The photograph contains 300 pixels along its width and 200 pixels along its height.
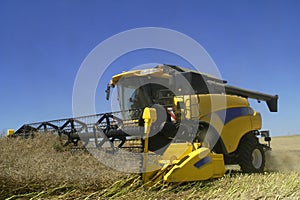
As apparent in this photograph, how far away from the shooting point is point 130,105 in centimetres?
739

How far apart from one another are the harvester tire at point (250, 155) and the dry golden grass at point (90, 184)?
1.19 m

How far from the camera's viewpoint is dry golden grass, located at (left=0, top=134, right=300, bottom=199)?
4273 mm

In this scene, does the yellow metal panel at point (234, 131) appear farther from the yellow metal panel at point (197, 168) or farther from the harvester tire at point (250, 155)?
the yellow metal panel at point (197, 168)

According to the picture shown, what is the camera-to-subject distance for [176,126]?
5992 millimetres

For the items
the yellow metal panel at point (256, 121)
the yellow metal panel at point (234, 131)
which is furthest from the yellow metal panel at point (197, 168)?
the yellow metal panel at point (256, 121)

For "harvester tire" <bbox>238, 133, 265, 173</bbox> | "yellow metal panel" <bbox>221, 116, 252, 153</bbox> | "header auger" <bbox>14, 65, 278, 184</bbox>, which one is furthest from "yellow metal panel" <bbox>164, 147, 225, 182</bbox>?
"harvester tire" <bbox>238, 133, 265, 173</bbox>

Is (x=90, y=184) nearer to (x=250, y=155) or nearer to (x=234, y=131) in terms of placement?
(x=234, y=131)

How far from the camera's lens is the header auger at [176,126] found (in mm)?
5398

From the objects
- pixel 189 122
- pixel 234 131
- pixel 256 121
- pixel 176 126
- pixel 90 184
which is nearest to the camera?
pixel 90 184

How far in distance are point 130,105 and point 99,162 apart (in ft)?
6.58

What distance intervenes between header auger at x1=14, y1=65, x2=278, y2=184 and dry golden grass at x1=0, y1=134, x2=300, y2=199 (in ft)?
0.96

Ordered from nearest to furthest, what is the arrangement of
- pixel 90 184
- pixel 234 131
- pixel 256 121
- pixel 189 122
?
pixel 90 184
pixel 189 122
pixel 234 131
pixel 256 121

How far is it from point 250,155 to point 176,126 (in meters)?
2.28

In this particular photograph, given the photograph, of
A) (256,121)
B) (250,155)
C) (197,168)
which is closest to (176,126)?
(197,168)
